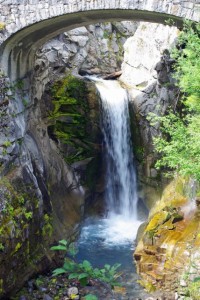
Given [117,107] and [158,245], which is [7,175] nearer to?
[158,245]

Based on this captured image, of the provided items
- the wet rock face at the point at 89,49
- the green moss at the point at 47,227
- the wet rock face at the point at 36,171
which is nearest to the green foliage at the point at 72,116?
the wet rock face at the point at 36,171

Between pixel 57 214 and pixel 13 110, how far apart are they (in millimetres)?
3678

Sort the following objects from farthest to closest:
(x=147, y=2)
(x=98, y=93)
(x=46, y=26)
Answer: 1. (x=98, y=93)
2. (x=46, y=26)
3. (x=147, y=2)

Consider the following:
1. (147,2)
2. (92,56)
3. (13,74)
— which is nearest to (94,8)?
(147,2)

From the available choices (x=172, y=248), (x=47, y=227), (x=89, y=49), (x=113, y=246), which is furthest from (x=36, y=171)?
(x=89, y=49)

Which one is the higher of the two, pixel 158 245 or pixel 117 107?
pixel 117 107

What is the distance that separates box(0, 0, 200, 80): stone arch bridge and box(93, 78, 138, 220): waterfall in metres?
4.70

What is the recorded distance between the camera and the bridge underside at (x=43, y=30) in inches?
332

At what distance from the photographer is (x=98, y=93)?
13820mm

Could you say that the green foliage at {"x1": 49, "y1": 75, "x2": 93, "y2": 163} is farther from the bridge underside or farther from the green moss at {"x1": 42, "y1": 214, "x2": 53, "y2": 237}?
the green moss at {"x1": 42, "y1": 214, "x2": 53, "y2": 237}

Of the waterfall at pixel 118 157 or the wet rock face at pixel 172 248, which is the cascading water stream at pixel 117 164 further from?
the wet rock face at pixel 172 248

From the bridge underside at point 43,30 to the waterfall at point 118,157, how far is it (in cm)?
430

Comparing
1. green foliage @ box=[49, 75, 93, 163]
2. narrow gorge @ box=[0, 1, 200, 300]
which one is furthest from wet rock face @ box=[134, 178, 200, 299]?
green foliage @ box=[49, 75, 93, 163]

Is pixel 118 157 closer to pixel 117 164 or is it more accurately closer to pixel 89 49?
pixel 117 164
